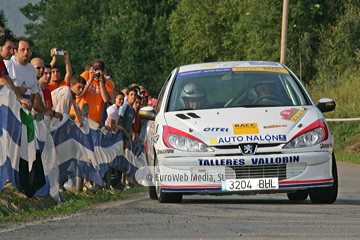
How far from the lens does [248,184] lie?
9.45m

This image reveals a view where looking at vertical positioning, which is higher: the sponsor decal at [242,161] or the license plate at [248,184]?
the sponsor decal at [242,161]

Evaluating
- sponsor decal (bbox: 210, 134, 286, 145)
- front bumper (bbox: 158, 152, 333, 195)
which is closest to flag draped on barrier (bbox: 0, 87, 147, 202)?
front bumper (bbox: 158, 152, 333, 195)

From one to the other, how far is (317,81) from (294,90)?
2972cm

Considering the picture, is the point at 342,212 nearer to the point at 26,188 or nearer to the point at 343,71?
the point at 26,188

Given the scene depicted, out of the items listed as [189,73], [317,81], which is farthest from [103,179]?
[317,81]

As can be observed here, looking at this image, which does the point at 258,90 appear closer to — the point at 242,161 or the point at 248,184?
the point at 242,161

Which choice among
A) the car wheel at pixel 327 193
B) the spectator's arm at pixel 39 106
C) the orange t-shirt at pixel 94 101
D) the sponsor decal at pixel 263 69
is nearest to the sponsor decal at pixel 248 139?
the car wheel at pixel 327 193

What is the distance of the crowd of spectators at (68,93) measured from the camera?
32.5 feet

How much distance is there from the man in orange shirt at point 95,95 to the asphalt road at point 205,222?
3.34 m

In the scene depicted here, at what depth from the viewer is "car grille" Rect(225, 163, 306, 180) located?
31.1 feet

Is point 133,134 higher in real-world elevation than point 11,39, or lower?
lower

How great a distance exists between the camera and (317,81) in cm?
4016

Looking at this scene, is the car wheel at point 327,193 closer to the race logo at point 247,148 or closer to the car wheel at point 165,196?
the race logo at point 247,148

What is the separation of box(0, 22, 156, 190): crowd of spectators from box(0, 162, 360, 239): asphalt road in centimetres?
153
